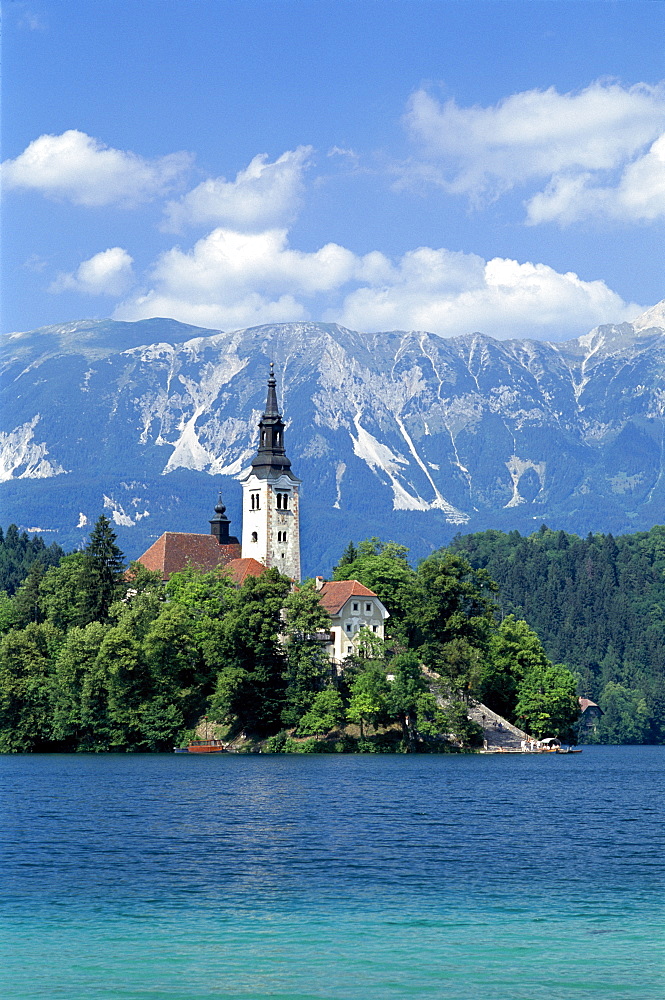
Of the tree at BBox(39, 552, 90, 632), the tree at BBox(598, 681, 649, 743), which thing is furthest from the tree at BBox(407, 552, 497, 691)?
the tree at BBox(598, 681, 649, 743)

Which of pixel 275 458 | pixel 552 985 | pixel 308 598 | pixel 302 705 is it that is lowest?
pixel 552 985

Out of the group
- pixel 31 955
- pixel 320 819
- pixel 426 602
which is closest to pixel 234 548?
pixel 426 602

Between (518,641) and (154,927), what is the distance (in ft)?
309

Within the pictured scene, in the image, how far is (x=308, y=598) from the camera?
112000 millimetres

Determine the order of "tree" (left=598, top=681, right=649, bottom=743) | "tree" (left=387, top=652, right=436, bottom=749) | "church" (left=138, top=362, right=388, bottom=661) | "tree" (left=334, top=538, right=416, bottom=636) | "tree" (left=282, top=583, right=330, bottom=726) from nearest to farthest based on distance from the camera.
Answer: "tree" (left=387, top=652, right=436, bottom=749) < "tree" (left=282, top=583, right=330, bottom=726) < "tree" (left=334, top=538, right=416, bottom=636) < "church" (left=138, top=362, right=388, bottom=661) < "tree" (left=598, top=681, right=649, bottom=743)

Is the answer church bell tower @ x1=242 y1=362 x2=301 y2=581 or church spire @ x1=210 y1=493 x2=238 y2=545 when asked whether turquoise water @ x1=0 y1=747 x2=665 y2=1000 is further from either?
church spire @ x1=210 y1=493 x2=238 y2=545

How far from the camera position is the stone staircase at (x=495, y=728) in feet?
384

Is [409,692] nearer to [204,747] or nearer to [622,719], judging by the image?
[204,747]

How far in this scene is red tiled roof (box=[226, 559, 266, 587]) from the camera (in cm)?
13400

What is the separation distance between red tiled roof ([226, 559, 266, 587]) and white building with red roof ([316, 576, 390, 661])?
477 inches

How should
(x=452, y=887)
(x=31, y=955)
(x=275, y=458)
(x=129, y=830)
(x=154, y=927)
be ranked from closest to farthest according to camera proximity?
1. (x=31, y=955)
2. (x=154, y=927)
3. (x=452, y=887)
4. (x=129, y=830)
5. (x=275, y=458)

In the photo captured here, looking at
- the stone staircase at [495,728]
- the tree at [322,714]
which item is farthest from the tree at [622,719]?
the tree at [322,714]

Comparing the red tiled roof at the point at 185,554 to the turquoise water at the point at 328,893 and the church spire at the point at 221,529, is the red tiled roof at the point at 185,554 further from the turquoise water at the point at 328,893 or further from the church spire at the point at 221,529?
the turquoise water at the point at 328,893

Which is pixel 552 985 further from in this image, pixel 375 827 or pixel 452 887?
pixel 375 827
